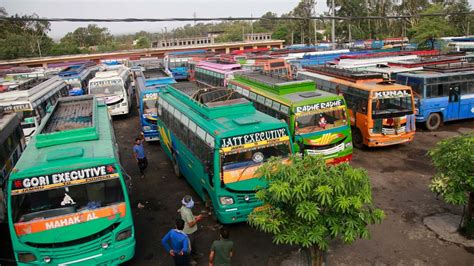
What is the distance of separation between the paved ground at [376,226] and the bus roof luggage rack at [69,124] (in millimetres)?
2691

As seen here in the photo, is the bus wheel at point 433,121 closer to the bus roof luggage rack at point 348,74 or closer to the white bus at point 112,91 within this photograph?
the bus roof luggage rack at point 348,74

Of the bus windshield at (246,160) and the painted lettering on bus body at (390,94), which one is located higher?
the painted lettering on bus body at (390,94)

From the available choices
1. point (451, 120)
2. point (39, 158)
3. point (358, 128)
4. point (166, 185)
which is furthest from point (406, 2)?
point (39, 158)

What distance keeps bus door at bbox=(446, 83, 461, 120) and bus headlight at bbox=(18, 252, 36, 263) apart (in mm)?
16183

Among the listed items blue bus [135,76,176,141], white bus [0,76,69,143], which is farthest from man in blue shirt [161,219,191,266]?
white bus [0,76,69,143]

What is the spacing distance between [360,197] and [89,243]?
4633mm

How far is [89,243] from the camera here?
262 inches

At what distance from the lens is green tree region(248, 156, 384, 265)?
5.25 m

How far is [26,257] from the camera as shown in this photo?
6488mm

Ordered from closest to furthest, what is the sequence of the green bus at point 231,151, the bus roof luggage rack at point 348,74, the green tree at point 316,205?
the green tree at point 316,205 → the green bus at point 231,151 → the bus roof luggage rack at point 348,74

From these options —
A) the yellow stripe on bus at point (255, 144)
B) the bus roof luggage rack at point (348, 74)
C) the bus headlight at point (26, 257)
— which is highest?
the bus roof luggage rack at point (348, 74)

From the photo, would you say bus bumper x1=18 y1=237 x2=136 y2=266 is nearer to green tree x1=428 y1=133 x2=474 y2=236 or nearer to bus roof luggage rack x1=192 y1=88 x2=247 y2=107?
bus roof luggage rack x1=192 y1=88 x2=247 y2=107

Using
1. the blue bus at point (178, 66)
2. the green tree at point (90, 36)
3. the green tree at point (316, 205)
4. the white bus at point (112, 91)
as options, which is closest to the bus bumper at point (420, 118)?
the green tree at point (316, 205)

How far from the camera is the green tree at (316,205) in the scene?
5.25m
